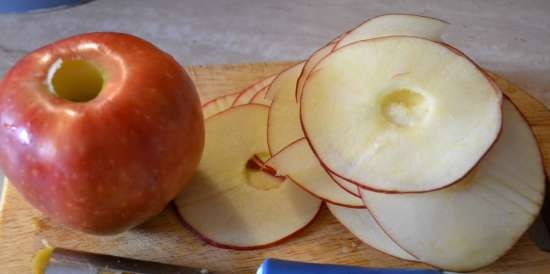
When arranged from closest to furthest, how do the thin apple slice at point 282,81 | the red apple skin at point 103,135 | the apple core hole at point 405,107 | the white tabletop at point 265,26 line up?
the red apple skin at point 103,135, the apple core hole at point 405,107, the thin apple slice at point 282,81, the white tabletop at point 265,26

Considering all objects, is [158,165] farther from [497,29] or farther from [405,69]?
[497,29]

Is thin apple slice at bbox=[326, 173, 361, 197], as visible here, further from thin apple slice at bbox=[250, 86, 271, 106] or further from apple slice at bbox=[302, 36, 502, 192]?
thin apple slice at bbox=[250, 86, 271, 106]

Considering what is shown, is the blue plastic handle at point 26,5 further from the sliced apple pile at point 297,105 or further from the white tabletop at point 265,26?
the sliced apple pile at point 297,105

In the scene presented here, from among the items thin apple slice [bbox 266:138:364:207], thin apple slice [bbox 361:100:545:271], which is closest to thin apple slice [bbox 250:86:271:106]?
thin apple slice [bbox 266:138:364:207]

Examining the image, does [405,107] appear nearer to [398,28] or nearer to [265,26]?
[398,28]

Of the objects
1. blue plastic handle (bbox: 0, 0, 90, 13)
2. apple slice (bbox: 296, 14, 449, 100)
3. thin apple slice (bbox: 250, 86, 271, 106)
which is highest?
apple slice (bbox: 296, 14, 449, 100)

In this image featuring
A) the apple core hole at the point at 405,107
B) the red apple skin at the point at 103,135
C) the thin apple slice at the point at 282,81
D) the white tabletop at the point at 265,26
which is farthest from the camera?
the white tabletop at the point at 265,26

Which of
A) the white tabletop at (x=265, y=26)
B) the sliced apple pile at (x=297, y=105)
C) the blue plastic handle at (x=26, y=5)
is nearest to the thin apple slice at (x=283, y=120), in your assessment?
the sliced apple pile at (x=297, y=105)

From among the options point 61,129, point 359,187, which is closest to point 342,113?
point 359,187

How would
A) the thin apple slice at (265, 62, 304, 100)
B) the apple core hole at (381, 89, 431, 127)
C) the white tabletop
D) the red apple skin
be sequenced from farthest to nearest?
the white tabletop, the thin apple slice at (265, 62, 304, 100), the apple core hole at (381, 89, 431, 127), the red apple skin
